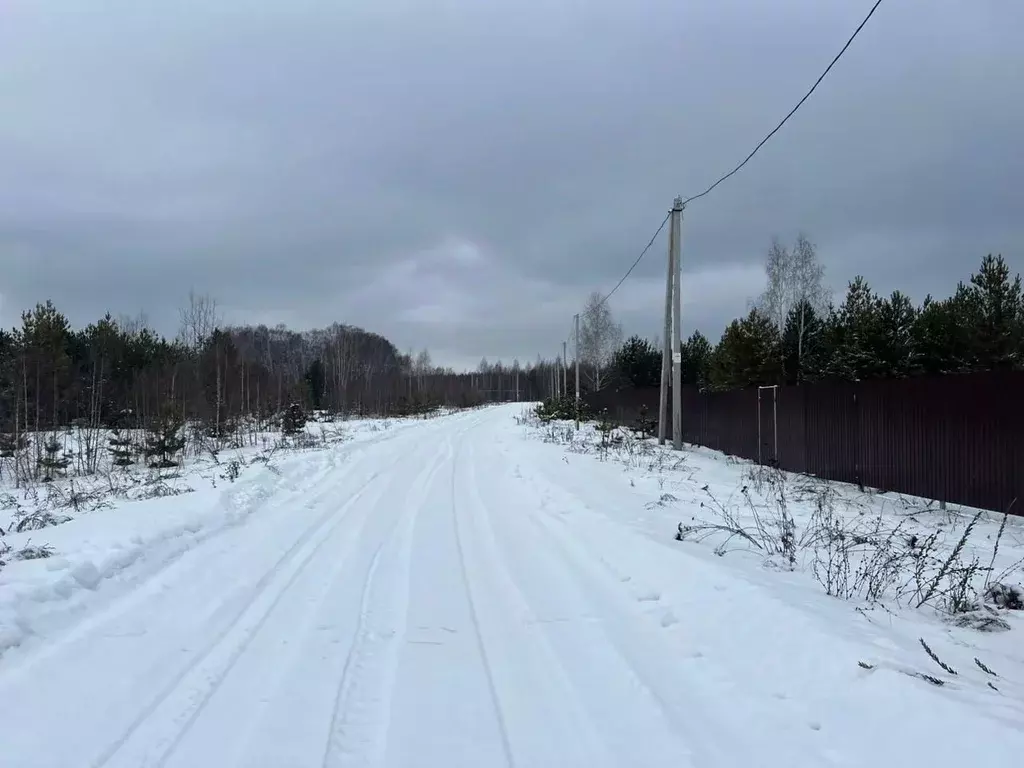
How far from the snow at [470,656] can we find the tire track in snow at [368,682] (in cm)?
2

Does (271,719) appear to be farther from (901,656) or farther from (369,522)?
(369,522)

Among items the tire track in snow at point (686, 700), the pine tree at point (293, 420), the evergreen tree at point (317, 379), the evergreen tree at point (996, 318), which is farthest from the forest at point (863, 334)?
→ the evergreen tree at point (317, 379)

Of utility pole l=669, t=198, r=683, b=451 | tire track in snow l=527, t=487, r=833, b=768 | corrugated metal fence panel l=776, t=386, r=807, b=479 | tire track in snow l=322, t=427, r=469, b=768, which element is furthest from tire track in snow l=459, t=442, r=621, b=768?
utility pole l=669, t=198, r=683, b=451

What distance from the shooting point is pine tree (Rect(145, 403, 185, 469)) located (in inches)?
871

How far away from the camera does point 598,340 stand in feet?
213

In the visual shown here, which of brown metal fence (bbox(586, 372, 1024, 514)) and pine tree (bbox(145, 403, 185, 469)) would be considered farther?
pine tree (bbox(145, 403, 185, 469))

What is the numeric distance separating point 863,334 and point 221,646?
33314 mm

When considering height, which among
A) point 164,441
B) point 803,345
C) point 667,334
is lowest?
point 164,441

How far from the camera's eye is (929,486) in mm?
11867

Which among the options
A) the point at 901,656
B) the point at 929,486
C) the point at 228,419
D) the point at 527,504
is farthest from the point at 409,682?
the point at 228,419

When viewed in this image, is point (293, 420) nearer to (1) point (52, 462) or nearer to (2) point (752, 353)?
(1) point (52, 462)

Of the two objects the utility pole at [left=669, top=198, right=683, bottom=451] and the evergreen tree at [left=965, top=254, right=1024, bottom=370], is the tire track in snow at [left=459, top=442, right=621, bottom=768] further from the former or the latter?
the evergreen tree at [left=965, top=254, right=1024, bottom=370]

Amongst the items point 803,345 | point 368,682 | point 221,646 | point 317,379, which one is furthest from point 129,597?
point 317,379

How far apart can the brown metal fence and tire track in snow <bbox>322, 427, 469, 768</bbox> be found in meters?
9.29
